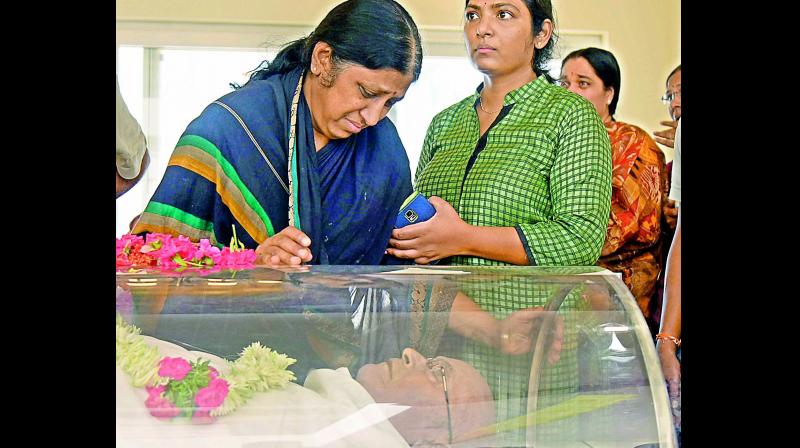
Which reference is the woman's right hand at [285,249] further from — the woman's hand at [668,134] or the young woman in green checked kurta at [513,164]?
the woman's hand at [668,134]

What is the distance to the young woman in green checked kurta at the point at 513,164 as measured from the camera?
175 cm

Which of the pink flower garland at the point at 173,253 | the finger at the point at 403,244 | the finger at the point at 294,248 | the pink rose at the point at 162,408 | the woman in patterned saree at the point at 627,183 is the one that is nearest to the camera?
the pink rose at the point at 162,408

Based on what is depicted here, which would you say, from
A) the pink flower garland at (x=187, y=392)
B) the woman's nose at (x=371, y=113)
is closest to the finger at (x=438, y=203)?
the woman's nose at (x=371, y=113)

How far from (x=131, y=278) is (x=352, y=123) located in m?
0.61

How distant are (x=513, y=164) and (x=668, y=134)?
16.8 inches

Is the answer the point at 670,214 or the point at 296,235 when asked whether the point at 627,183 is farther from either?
the point at 296,235

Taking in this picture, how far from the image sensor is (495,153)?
1.81 metres

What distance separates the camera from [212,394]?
121 centimetres

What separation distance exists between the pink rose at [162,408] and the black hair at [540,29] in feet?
3.44

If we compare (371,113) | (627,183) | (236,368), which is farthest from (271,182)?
(627,183)

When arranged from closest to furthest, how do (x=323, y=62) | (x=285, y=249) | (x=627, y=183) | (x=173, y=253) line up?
(x=173, y=253) < (x=285, y=249) < (x=323, y=62) < (x=627, y=183)

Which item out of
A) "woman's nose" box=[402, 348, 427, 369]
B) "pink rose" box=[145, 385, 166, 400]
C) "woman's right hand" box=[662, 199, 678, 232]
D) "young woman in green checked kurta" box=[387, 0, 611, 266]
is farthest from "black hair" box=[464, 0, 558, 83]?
"pink rose" box=[145, 385, 166, 400]
